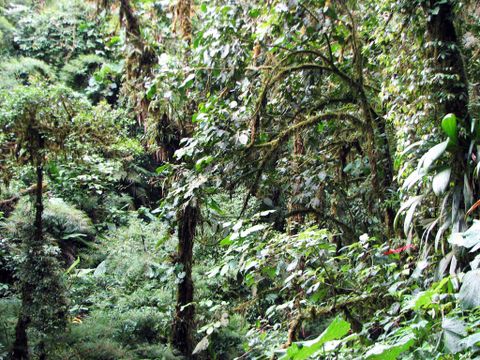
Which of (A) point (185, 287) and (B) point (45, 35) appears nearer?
(A) point (185, 287)

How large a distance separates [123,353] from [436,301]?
414 cm

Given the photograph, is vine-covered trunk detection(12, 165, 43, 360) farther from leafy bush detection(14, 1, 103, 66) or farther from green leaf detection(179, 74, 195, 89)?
leafy bush detection(14, 1, 103, 66)

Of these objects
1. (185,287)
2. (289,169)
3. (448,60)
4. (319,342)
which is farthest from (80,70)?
(319,342)

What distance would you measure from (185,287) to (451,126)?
8.41ft

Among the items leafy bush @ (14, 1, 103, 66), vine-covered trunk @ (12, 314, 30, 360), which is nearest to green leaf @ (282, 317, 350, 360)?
vine-covered trunk @ (12, 314, 30, 360)

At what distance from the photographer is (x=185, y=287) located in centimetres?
393

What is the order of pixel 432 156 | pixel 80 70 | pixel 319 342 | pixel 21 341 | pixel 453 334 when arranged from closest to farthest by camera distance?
pixel 319 342 < pixel 453 334 < pixel 432 156 < pixel 21 341 < pixel 80 70

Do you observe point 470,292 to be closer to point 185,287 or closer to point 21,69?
Answer: point 185,287

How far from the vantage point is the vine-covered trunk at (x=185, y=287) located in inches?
142

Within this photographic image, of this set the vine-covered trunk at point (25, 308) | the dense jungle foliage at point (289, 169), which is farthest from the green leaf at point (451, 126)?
the vine-covered trunk at point (25, 308)

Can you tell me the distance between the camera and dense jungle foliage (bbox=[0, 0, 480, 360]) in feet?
6.98

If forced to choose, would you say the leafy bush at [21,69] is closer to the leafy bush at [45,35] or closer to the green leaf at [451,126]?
the leafy bush at [45,35]

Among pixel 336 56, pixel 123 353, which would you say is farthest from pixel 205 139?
pixel 123 353

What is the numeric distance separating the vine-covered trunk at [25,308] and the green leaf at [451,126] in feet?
11.8
